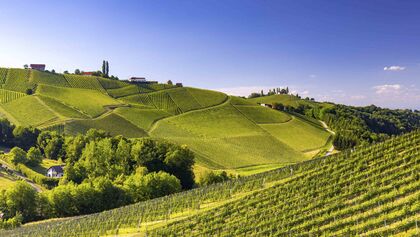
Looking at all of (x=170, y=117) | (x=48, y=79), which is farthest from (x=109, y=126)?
(x=48, y=79)

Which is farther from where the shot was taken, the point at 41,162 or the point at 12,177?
the point at 41,162

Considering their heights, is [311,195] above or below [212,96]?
below

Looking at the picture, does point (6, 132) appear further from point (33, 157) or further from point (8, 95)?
point (8, 95)

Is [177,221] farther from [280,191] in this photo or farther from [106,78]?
[106,78]

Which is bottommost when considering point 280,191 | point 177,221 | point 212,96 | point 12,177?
point 12,177

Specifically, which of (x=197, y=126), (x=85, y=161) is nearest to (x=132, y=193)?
(x=85, y=161)

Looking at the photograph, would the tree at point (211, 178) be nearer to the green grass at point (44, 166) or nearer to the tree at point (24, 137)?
the green grass at point (44, 166)

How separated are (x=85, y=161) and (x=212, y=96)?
91.1 m

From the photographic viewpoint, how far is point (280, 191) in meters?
32.5

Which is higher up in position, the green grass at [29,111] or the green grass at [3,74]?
the green grass at [3,74]

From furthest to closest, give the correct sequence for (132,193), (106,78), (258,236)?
(106,78), (132,193), (258,236)

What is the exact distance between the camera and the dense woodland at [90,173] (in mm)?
60312

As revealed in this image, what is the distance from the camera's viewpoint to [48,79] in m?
162

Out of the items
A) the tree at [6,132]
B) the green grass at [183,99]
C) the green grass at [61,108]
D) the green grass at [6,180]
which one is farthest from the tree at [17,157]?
the green grass at [183,99]
